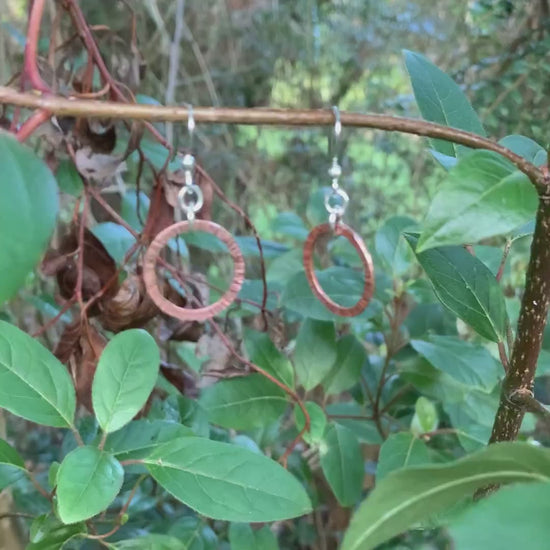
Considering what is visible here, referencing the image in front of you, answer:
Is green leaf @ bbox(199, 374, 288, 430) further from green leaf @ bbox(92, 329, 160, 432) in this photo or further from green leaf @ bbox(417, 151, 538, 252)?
green leaf @ bbox(417, 151, 538, 252)

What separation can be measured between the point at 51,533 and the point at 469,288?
34cm

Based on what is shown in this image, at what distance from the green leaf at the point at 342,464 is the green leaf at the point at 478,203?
0.40m

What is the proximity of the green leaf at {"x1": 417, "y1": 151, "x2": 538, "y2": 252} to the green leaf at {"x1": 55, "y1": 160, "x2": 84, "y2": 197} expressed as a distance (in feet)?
1.48

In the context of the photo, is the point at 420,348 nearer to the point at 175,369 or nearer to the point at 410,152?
the point at 175,369

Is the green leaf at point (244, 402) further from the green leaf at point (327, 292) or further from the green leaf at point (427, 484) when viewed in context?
the green leaf at point (427, 484)

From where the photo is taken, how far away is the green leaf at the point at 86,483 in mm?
376

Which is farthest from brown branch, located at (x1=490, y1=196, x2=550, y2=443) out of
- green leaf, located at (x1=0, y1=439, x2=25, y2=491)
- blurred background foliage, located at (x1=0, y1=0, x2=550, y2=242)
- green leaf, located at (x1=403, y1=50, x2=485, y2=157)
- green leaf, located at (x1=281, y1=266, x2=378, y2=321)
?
blurred background foliage, located at (x1=0, y1=0, x2=550, y2=242)

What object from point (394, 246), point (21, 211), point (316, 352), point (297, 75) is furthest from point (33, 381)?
point (297, 75)

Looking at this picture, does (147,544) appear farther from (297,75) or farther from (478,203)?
(297,75)

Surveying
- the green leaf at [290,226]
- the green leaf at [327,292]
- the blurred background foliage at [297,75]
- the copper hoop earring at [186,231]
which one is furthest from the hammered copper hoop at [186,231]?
the blurred background foliage at [297,75]

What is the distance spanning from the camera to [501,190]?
301mm

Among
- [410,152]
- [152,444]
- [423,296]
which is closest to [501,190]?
[152,444]

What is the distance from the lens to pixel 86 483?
0.40 metres

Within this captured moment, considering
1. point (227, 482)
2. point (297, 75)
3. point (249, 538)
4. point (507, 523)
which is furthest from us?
point (297, 75)
